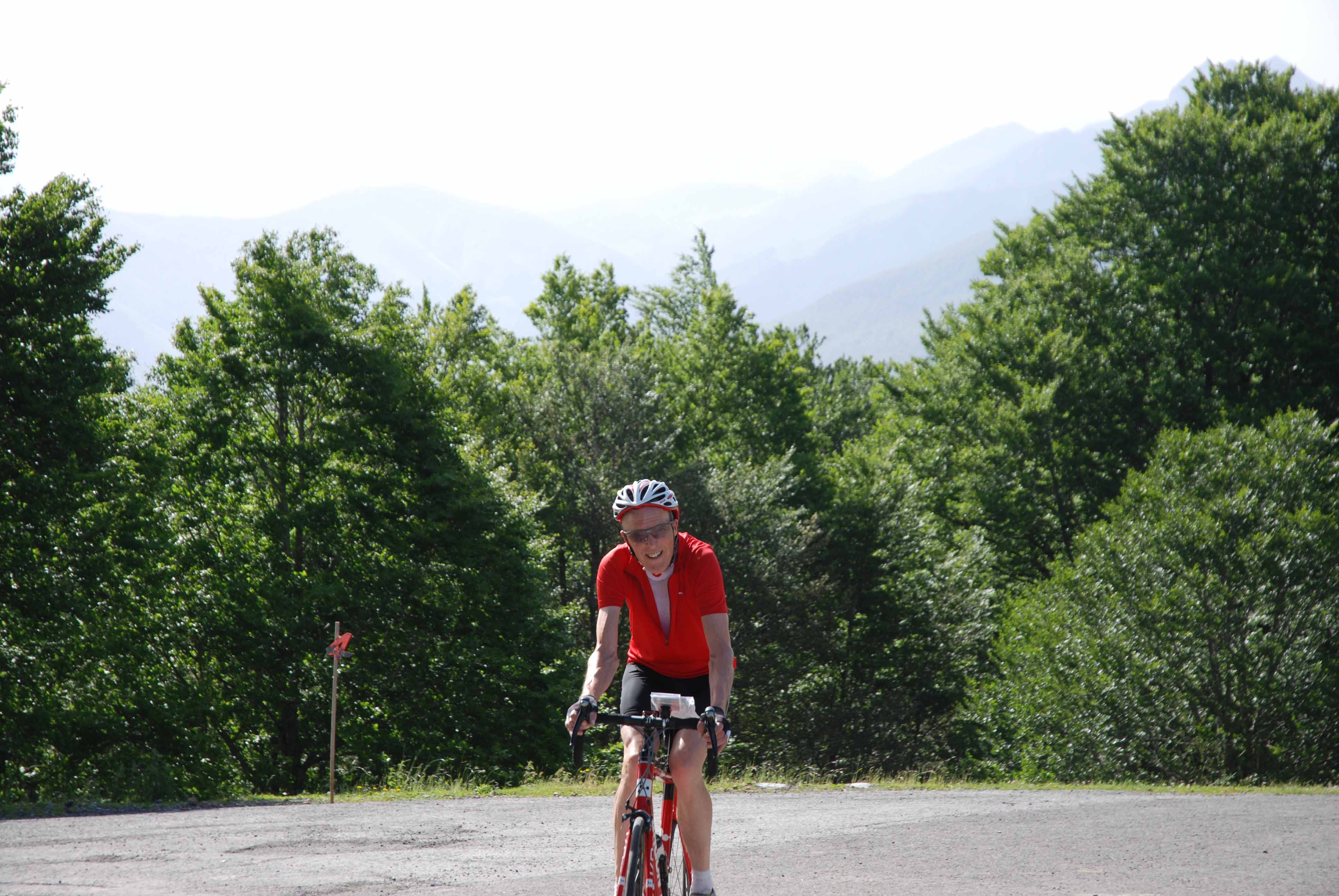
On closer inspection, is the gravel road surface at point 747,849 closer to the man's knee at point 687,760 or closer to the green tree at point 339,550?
the man's knee at point 687,760

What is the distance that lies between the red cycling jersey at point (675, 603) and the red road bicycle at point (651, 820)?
39 centimetres

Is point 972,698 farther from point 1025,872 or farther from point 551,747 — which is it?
point 1025,872

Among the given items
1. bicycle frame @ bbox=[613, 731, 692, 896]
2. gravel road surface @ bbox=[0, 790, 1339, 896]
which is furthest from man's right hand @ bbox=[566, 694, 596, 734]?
gravel road surface @ bbox=[0, 790, 1339, 896]

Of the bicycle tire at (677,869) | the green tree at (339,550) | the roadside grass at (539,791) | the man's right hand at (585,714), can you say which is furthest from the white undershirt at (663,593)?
the green tree at (339,550)

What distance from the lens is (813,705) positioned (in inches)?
1283

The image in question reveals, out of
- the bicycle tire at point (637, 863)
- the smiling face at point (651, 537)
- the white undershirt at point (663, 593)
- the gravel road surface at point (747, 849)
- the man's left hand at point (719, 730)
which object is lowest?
the gravel road surface at point (747, 849)

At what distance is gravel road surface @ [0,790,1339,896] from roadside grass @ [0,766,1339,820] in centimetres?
64

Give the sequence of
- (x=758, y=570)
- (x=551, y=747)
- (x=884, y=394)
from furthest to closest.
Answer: (x=884, y=394), (x=758, y=570), (x=551, y=747)

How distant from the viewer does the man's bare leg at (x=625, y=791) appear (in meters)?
4.58

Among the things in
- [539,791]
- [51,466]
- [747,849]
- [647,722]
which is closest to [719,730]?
[647,722]

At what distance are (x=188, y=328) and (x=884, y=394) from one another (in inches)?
962

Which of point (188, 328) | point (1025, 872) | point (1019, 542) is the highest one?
point (188, 328)

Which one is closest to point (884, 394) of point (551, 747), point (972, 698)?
point (972, 698)

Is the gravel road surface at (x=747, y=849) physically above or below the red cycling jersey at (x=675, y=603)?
below
